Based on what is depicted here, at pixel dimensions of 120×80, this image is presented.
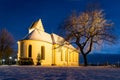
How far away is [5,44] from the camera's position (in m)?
98.6

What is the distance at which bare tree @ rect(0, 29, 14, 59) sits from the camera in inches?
3824

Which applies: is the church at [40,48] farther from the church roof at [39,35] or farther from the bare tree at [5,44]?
the bare tree at [5,44]

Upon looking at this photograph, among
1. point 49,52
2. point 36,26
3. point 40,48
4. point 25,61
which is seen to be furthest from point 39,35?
point 25,61

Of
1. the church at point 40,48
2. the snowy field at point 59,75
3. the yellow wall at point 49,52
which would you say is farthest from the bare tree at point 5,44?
the snowy field at point 59,75

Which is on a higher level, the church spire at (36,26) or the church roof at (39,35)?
the church spire at (36,26)

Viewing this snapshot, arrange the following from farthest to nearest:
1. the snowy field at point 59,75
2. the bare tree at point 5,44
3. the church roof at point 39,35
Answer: the bare tree at point 5,44
the church roof at point 39,35
the snowy field at point 59,75

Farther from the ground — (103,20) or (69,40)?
(103,20)

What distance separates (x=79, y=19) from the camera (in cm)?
5688

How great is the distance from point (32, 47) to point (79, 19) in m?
24.5

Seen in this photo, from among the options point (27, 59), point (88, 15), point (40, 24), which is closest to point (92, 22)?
point (88, 15)

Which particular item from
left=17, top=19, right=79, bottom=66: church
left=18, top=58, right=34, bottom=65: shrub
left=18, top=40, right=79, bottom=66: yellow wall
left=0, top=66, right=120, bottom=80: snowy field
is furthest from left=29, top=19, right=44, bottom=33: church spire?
left=0, top=66, right=120, bottom=80: snowy field

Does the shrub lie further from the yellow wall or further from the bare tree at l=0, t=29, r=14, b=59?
the bare tree at l=0, t=29, r=14, b=59

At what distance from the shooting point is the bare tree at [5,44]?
97125 mm

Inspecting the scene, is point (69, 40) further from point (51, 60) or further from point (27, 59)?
point (51, 60)
